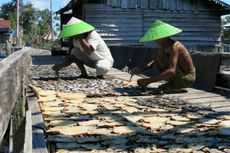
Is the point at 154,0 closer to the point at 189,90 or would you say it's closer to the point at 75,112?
the point at 189,90

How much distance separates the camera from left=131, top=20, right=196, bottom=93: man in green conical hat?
6.54 meters

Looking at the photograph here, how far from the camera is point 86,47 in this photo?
8500 mm

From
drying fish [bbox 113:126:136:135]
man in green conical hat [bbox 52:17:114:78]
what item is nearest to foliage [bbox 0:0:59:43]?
man in green conical hat [bbox 52:17:114:78]

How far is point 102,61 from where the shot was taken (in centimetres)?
893

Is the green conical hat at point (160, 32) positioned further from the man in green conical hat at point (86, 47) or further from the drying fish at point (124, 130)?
the drying fish at point (124, 130)

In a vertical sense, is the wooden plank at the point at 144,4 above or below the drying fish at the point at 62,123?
above

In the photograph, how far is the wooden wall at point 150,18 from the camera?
18859 mm

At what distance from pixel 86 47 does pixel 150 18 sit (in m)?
11.8

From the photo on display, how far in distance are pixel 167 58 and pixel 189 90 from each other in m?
0.78

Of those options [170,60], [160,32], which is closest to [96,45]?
[160,32]

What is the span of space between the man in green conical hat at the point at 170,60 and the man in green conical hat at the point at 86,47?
5.71 feet

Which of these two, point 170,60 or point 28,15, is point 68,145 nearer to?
point 170,60

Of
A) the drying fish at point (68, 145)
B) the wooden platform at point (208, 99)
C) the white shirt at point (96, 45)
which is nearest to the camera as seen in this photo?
the drying fish at point (68, 145)

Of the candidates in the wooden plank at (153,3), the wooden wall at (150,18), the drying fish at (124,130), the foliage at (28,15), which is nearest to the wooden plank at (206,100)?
the drying fish at (124,130)
